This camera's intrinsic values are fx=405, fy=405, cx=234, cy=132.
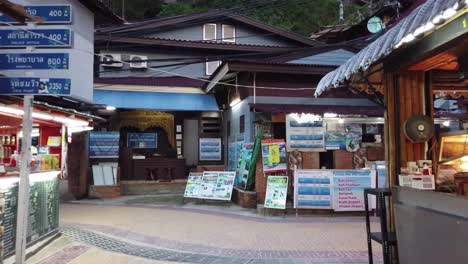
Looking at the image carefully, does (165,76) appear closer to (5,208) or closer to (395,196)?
(5,208)

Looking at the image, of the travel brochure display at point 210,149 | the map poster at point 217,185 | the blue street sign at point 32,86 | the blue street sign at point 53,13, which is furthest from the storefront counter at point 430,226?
the travel brochure display at point 210,149

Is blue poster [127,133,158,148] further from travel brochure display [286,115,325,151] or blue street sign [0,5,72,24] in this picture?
blue street sign [0,5,72,24]

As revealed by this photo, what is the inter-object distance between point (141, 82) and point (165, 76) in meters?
1.45

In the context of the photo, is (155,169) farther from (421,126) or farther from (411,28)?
(411,28)

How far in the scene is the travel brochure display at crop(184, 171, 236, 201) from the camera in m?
12.8

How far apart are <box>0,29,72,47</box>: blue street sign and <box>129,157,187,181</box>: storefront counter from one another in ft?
36.7

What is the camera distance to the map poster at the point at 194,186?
43.4 feet

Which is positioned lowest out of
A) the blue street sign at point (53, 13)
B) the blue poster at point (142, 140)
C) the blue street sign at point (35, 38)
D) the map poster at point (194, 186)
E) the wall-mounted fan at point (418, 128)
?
the map poster at point (194, 186)

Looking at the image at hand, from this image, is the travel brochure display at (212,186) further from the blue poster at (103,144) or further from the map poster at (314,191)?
the blue poster at (103,144)

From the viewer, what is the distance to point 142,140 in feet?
59.1

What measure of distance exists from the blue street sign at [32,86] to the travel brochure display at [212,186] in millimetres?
7533

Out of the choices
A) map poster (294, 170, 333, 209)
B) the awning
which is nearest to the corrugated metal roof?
map poster (294, 170, 333, 209)

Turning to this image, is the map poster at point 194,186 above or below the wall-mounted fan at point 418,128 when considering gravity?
below

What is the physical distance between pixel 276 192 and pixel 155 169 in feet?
24.6
